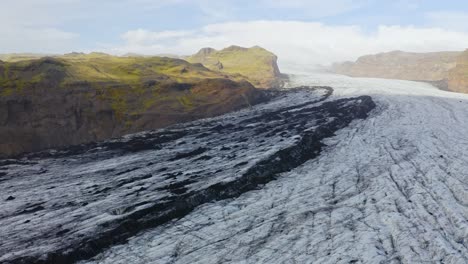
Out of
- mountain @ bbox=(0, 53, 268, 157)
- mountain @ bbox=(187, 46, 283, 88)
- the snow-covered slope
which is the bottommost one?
the snow-covered slope

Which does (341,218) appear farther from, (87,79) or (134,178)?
(87,79)

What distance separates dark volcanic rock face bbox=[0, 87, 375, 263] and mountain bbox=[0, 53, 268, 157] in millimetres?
1591

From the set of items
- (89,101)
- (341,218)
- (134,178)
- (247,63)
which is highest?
(247,63)

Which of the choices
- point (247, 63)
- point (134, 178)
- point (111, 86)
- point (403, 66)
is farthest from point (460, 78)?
point (403, 66)

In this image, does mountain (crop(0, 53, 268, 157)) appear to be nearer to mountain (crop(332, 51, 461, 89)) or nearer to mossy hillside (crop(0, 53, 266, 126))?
mossy hillside (crop(0, 53, 266, 126))

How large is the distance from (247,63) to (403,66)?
6766cm

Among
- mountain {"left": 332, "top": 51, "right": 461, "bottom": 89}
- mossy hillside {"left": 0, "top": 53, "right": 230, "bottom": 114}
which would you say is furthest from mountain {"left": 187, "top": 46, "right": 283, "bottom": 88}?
mountain {"left": 332, "top": 51, "right": 461, "bottom": 89}

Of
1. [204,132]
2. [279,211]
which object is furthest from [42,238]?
[204,132]

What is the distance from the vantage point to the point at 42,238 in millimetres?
10812

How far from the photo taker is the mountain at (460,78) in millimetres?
50438

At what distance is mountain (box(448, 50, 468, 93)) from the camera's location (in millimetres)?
50438

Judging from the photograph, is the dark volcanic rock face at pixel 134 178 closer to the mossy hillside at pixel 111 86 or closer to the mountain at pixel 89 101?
the mountain at pixel 89 101

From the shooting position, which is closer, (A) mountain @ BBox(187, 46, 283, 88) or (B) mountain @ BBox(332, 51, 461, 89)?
(A) mountain @ BBox(187, 46, 283, 88)

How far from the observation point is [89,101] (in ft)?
76.4
